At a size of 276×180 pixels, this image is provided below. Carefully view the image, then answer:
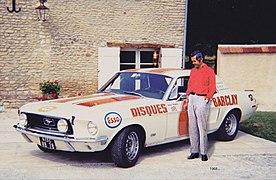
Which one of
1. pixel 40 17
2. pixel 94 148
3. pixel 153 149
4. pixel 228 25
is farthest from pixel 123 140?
pixel 228 25

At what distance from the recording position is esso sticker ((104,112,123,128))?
573 centimetres

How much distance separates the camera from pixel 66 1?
12.8 m

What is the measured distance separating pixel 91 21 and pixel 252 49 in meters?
5.54

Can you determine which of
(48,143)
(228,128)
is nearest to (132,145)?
(48,143)

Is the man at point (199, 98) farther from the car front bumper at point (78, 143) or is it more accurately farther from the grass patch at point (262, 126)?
the grass patch at point (262, 126)

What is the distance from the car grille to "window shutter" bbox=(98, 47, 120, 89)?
694cm

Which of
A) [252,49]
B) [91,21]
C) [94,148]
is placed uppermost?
[91,21]

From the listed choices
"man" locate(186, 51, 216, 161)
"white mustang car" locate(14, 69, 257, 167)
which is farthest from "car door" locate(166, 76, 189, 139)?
"man" locate(186, 51, 216, 161)

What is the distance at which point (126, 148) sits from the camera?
19.7 feet

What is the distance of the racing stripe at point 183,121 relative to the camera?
685 cm

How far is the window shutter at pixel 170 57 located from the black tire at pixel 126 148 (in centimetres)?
765

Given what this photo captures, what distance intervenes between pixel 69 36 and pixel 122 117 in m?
7.55

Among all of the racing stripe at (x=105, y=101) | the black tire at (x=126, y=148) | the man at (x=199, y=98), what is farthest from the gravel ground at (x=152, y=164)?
the racing stripe at (x=105, y=101)

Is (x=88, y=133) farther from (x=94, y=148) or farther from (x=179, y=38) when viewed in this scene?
(x=179, y=38)
